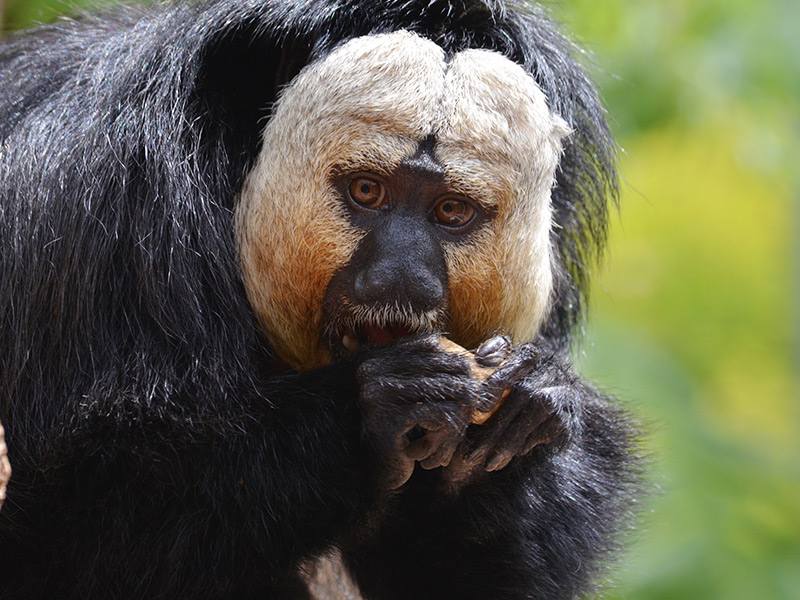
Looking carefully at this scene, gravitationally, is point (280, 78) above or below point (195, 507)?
above

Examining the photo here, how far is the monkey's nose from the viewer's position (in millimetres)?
2691

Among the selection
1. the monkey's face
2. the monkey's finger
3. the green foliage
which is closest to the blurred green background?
the green foliage

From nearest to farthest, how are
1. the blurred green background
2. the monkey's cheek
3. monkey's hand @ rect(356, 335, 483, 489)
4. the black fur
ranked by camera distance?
monkey's hand @ rect(356, 335, 483, 489) → the black fur → the monkey's cheek → the blurred green background

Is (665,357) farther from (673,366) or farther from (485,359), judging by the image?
(485,359)

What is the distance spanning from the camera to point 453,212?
9.34 ft

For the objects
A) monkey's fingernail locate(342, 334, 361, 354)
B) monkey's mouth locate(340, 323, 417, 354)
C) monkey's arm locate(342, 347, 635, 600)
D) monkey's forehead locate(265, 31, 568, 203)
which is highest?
monkey's forehead locate(265, 31, 568, 203)

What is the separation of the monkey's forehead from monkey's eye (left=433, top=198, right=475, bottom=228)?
0.08 metres

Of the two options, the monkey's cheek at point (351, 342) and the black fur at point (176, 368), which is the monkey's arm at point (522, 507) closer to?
the black fur at point (176, 368)

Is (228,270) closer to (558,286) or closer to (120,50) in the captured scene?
(120,50)

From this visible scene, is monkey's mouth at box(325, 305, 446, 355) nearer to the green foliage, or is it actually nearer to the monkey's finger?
the monkey's finger

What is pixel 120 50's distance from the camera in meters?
3.12

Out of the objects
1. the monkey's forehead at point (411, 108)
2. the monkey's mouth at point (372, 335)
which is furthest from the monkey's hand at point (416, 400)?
the monkey's forehead at point (411, 108)

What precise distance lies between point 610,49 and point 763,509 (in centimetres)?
233

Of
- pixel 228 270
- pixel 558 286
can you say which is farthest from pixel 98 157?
pixel 558 286
